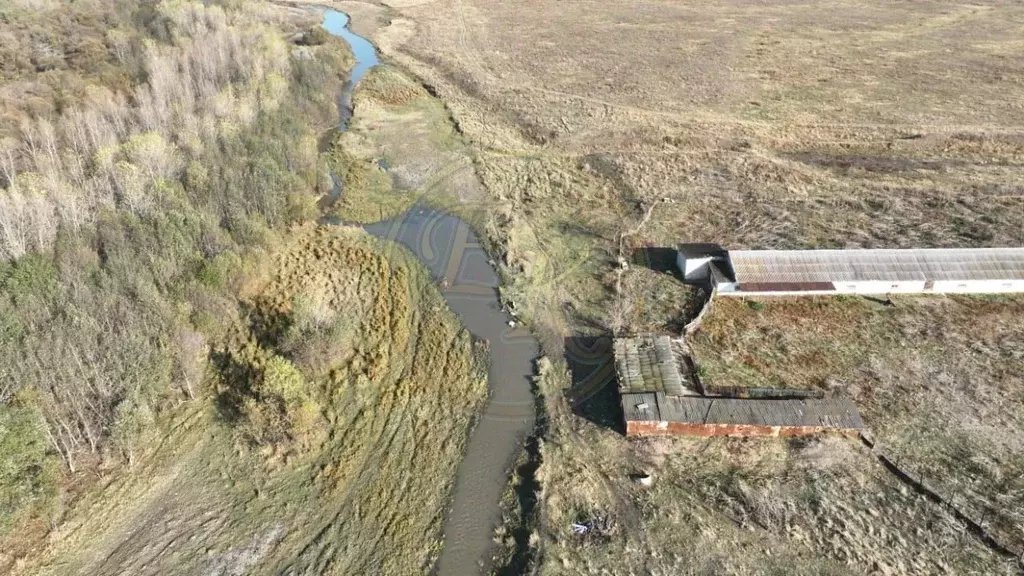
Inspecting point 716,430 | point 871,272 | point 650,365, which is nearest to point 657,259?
point 650,365

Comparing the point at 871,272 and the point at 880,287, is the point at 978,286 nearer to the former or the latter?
the point at 880,287

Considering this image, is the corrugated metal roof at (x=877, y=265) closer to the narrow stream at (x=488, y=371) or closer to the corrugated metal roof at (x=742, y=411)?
the corrugated metal roof at (x=742, y=411)

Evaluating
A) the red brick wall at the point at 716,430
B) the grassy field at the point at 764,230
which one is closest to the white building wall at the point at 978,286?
the grassy field at the point at 764,230

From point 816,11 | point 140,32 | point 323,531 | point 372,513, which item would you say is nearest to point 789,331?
point 372,513

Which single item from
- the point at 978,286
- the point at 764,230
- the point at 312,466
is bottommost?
the point at 312,466

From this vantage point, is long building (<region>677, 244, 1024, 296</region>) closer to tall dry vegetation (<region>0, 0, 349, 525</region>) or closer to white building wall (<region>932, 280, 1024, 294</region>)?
white building wall (<region>932, 280, 1024, 294</region>)

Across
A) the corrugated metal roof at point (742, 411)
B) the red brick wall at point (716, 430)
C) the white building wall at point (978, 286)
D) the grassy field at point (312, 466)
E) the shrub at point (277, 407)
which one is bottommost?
the grassy field at point (312, 466)
